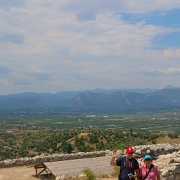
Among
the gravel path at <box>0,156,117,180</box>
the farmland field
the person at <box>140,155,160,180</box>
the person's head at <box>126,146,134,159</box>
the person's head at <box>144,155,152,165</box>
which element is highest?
Answer: the person's head at <box>126,146,134,159</box>

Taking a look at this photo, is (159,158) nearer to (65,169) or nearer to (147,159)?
(65,169)

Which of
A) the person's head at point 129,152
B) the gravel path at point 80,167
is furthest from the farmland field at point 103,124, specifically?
the person's head at point 129,152

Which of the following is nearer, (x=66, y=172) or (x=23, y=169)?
(x=66, y=172)

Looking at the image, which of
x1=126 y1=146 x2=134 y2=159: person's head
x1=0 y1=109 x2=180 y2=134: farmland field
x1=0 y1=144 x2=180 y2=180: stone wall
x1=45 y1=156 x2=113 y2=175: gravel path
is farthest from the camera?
x1=0 y1=109 x2=180 y2=134: farmland field

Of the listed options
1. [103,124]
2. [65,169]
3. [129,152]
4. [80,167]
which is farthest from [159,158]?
[103,124]

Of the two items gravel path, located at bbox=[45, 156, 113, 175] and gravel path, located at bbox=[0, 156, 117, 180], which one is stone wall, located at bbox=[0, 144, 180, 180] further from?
gravel path, located at bbox=[45, 156, 113, 175]

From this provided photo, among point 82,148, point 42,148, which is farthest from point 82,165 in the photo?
point 42,148

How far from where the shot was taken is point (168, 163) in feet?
36.5

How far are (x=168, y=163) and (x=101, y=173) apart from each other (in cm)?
404

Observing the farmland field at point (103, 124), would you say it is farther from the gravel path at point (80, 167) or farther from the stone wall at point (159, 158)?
the gravel path at point (80, 167)

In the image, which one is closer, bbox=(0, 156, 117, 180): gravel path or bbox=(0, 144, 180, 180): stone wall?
bbox=(0, 144, 180, 180): stone wall

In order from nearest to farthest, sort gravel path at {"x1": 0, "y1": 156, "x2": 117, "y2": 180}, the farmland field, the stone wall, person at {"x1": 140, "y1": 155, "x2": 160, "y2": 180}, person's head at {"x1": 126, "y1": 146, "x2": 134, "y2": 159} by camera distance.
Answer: person at {"x1": 140, "y1": 155, "x2": 160, "y2": 180}, person's head at {"x1": 126, "y1": 146, "x2": 134, "y2": 159}, the stone wall, gravel path at {"x1": 0, "y1": 156, "x2": 117, "y2": 180}, the farmland field

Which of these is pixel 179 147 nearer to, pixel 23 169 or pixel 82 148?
pixel 23 169

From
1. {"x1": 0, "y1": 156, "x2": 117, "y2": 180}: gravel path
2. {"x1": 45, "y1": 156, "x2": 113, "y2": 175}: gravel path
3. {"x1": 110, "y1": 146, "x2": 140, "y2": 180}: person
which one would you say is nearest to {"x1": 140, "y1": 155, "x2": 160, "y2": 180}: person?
{"x1": 110, "y1": 146, "x2": 140, "y2": 180}: person
